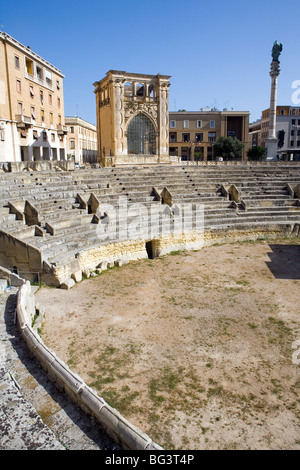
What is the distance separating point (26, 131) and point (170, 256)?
54.5ft

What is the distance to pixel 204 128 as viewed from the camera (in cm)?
5181

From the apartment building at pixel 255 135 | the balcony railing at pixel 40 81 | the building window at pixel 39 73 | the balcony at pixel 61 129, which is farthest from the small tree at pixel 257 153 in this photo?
the building window at pixel 39 73

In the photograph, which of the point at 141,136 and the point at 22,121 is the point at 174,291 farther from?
the point at 141,136

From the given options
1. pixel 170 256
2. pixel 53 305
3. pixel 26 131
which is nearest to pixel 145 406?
pixel 53 305

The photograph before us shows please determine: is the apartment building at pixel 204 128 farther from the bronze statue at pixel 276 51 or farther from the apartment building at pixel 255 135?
the bronze statue at pixel 276 51

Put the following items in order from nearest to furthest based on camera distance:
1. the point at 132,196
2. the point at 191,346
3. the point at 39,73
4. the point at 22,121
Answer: the point at 191,346, the point at 132,196, the point at 22,121, the point at 39,73

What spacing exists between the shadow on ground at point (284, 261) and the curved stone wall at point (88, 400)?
918 cm

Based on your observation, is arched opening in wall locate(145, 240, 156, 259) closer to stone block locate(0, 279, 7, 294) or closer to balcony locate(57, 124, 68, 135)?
stone block locate(0, 279, 7, 294)

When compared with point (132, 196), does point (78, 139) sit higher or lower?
higher

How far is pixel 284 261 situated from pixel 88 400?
11.6 meters

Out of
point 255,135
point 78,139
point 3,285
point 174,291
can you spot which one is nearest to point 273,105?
point 174,291

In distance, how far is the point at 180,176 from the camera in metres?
20.6

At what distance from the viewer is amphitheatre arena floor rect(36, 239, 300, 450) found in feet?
18.2

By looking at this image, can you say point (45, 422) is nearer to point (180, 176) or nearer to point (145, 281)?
point (145, 281)
